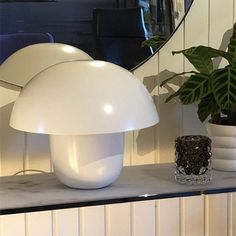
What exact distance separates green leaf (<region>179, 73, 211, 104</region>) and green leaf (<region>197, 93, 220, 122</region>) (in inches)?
1.8

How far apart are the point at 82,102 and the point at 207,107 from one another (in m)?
0.43

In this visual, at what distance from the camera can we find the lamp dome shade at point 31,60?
1.44 metres

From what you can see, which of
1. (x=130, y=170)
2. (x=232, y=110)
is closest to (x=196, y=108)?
(x=232, y=110)

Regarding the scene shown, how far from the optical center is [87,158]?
1.27 meters

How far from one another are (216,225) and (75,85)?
745 millimetres

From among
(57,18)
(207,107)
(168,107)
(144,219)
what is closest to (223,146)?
(207,107)

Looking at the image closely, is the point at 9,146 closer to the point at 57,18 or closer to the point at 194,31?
the point at 57,18

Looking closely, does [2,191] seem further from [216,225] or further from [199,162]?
[216,225]

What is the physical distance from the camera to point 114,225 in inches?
61.6

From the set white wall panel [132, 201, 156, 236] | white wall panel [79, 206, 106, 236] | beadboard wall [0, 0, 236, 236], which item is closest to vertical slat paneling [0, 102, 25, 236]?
beadboard wall [0, 0, 236, 236]

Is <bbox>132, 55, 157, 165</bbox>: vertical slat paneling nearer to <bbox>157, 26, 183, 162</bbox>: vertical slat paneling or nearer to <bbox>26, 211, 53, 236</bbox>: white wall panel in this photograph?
<bbox>157, 26, 183, 162</bbox>: vertical slat paneling

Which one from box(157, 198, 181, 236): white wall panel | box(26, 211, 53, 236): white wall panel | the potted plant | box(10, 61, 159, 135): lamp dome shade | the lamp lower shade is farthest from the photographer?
box(157, 198, 181, 236): white wall panel

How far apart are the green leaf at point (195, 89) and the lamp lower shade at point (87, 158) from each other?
23cm

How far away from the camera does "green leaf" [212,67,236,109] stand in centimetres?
136
